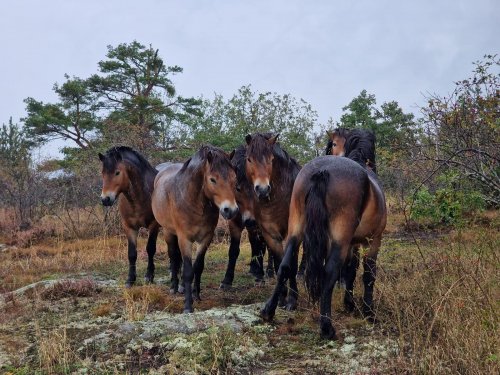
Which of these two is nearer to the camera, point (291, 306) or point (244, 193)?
point (291, 306)

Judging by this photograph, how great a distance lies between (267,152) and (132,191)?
2.89m

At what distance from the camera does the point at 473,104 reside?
6.77 meters

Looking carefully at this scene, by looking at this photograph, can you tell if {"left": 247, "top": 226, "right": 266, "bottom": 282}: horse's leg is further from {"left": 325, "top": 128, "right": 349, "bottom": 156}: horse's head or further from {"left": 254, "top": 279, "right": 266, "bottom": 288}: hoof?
{"left": 325, "top": 128, "right": 349, "bottom": 156}: horse's head

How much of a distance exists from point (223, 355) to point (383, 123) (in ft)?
67.8

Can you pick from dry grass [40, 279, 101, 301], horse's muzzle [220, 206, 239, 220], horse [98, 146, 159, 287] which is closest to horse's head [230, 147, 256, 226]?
horse's muzzle [220, 206, 239, 220]

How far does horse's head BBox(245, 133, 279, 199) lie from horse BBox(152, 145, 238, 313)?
0.26 metres

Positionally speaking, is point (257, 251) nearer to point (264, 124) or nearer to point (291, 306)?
point (291, 306)

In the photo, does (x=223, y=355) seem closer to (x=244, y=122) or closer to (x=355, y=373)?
(x=355, y=373)

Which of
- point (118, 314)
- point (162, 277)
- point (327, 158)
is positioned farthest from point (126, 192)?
point (327, 158)

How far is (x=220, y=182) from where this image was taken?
5.35 metres

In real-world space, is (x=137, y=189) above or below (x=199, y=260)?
above

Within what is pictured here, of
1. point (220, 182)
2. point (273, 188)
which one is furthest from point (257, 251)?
point (220, 182)

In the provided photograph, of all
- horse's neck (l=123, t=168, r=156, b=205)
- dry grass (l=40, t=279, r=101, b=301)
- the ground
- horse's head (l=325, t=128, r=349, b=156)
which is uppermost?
horse's head (l=325, t=128, r=349, b=156)

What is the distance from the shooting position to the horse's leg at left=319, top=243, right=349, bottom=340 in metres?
4.09
